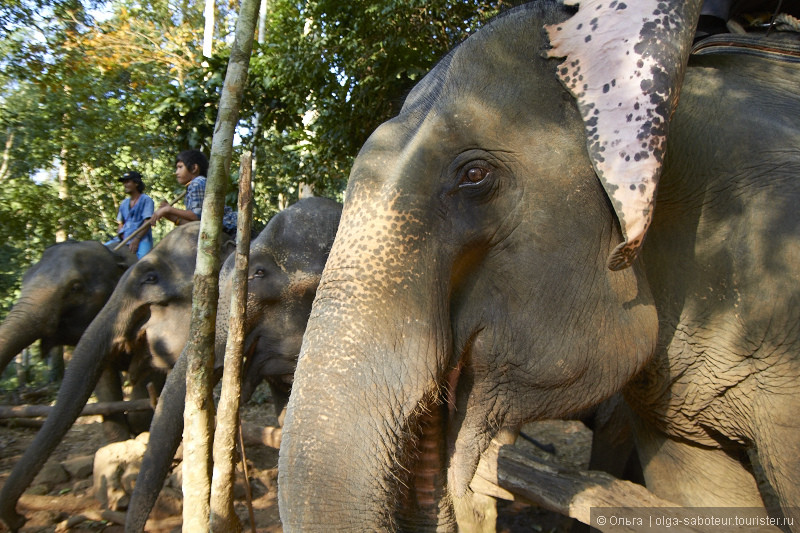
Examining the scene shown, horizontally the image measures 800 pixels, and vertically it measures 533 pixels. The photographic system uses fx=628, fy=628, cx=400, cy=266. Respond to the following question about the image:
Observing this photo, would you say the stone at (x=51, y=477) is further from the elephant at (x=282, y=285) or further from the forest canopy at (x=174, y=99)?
the forest canopy at (x=174, y=99)

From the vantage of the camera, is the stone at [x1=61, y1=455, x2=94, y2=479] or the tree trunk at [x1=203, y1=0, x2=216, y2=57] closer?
the stone at [x1=61, y1=455, x2=94, y2=479]

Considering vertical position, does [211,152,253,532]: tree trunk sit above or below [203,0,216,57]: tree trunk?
below

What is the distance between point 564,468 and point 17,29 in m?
9.95

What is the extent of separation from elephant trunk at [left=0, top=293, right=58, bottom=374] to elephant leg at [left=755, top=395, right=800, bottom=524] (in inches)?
220

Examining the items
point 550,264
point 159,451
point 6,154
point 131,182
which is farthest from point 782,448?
point 6,154

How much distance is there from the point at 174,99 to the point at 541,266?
7.81 metres

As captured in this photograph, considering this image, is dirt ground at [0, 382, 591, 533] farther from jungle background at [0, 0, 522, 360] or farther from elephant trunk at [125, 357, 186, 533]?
jungle background at [0, 0, 522, 360]

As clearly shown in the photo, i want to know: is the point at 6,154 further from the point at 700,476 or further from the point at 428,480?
the point at 700,476

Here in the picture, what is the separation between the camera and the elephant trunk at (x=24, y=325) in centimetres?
551

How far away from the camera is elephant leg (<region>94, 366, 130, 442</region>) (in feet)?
19.9

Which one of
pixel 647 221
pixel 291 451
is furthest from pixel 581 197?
pixel 291 451

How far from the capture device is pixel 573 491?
7.91ft

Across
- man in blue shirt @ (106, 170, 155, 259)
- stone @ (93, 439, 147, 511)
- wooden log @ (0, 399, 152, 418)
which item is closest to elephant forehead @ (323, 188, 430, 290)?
stone @ (93, 439, 147, 511)

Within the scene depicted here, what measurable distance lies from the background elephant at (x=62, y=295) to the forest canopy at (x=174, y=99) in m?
1.80
